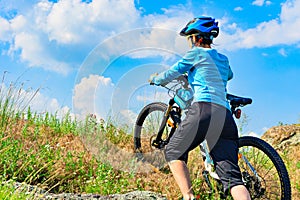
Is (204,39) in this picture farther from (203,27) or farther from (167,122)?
(167,122)

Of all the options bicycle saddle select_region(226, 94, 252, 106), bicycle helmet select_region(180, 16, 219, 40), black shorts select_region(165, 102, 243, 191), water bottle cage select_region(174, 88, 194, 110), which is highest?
bicycle helmet select_region(180, 16, 219, 40)

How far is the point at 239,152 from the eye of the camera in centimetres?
529

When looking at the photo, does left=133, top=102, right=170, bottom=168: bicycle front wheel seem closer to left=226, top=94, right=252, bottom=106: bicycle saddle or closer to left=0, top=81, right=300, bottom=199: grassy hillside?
left=0, top=81, right=300, bottom=199: grassy hillside

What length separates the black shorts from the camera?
15.4 ft

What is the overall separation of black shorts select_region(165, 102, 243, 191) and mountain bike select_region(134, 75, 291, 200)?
18.8 inches

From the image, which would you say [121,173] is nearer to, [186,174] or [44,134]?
[186,174]

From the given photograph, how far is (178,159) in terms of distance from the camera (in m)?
4.86

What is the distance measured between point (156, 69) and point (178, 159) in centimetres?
191

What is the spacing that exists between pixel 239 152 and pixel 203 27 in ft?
4.93

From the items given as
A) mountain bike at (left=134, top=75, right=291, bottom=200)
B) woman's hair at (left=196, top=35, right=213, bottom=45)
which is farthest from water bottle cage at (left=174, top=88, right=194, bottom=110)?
woman's hair at (left=196, top=35, right=213, bottom=45)

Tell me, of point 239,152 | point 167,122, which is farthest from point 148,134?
point 239,152

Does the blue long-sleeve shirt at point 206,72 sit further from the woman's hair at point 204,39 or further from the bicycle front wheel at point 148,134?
the bicycle front wheel at point 148,134

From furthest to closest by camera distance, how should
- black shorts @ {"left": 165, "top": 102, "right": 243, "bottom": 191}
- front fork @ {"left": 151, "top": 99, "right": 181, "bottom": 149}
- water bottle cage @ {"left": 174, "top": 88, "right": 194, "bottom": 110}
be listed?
front fork @ {"left": 151, "top": 99, "right": 181, "bottom": 149}, water bottle cage @ {"left": 174, "top": 88, "right": 194, "bottom": 110}, black shorts @ {"left": 165, "top": 102, "right": 243, "bottom": 191}

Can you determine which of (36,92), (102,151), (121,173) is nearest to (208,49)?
(121,173)
